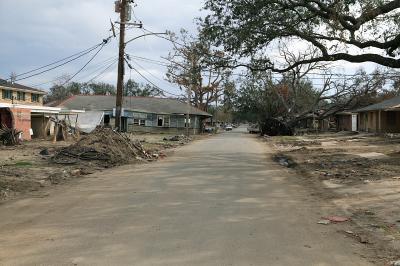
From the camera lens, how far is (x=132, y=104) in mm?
68125

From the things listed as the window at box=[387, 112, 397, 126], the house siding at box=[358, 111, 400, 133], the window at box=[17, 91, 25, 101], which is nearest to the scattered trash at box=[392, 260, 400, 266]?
the house siding at box=[358, 111, 400, 133]

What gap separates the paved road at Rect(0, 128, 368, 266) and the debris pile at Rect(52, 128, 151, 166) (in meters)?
5.76

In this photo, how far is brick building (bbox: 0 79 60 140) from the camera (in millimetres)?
34125

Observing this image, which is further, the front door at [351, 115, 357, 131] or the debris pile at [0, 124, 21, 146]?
the front door at [351, 115, 357, 131]

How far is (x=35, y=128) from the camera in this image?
40.3 meters

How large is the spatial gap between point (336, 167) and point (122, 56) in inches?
550

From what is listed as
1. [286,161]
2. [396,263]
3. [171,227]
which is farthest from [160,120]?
[396,263]

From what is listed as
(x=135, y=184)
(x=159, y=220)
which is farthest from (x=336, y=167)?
(x=159, y=220)

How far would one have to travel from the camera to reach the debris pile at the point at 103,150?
19.6 metres

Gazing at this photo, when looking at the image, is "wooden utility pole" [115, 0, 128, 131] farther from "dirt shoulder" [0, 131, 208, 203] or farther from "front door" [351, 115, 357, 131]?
"front door" [351, 115, 357, 131]

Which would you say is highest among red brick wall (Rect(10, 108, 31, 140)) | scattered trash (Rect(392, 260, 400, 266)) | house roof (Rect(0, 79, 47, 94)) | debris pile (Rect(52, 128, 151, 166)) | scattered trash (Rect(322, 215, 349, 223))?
house roof (Rect(0, 79, 47, 94))

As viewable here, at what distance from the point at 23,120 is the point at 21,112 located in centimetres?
64

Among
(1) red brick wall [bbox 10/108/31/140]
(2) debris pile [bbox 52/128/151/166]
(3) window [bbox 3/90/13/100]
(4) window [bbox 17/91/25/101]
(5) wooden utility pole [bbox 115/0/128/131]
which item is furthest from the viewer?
(4) window [bbox 17/91/25/101]

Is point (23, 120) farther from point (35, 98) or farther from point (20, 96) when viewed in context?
point (35, 98)
